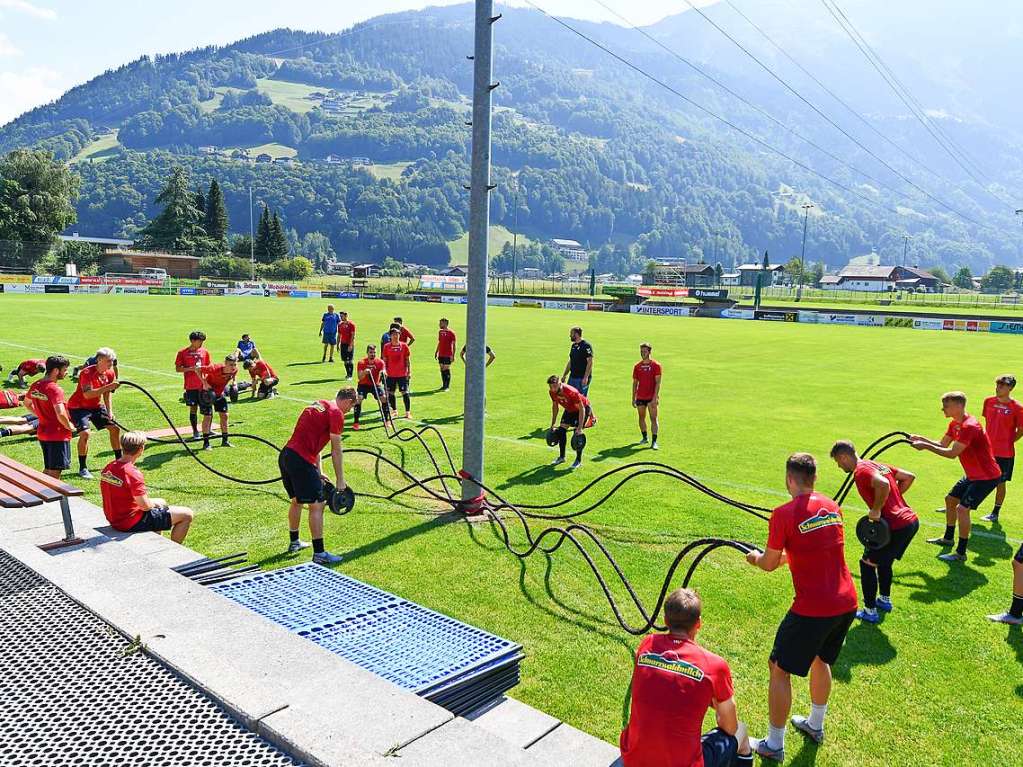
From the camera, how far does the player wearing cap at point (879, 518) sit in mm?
6262

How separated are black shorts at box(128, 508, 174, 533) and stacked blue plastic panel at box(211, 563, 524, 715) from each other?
1400 millimetres

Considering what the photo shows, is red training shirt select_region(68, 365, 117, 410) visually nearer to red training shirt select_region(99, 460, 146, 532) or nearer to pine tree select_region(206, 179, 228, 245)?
red training shirt select_region(99, 460, 146, 532)

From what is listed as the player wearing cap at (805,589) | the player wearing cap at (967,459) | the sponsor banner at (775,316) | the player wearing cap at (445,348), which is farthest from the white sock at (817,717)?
the sponsor banner at (775,316)

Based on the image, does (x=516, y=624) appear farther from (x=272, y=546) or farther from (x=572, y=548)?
(x=272, y=546)

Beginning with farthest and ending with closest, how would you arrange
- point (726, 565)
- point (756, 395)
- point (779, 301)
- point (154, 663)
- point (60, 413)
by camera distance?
point (779, 301), point (756, 395), point (60, 413), point (726, 565), point (154, 663)

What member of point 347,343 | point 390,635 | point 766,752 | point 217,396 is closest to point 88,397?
point 217,396

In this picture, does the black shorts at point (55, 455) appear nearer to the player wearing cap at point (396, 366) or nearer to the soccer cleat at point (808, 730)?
the player wearing cap at point (396, 366)

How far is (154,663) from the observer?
15.9 ft

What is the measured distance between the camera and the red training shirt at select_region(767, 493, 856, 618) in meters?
4.87

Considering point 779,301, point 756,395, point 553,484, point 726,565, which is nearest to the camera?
point 726,565

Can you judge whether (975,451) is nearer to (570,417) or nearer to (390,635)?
(570,417)

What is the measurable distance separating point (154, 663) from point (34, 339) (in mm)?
27218

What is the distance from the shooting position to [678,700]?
3664 millimetres

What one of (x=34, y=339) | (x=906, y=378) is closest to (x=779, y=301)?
(x=906, y=378)
